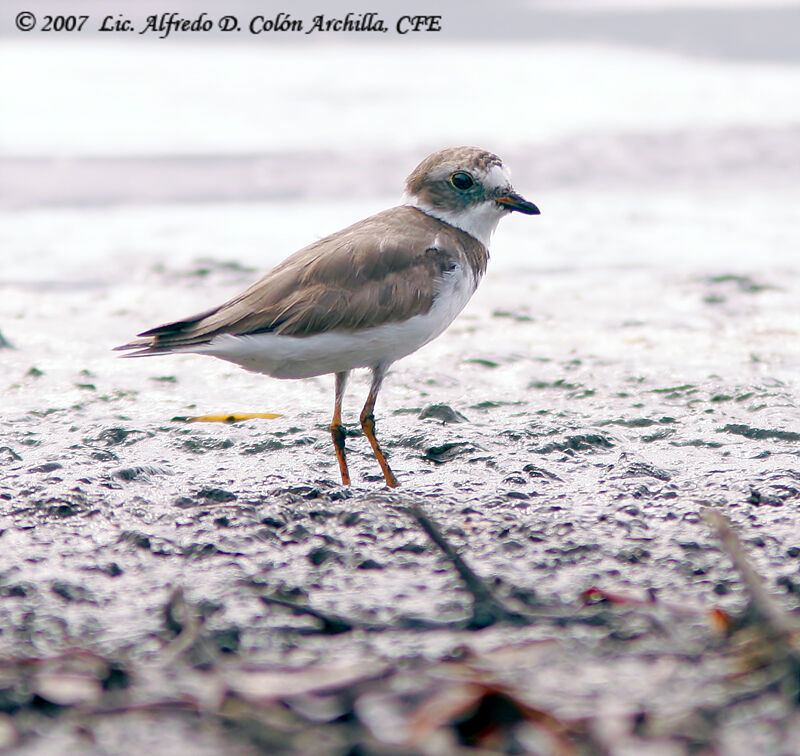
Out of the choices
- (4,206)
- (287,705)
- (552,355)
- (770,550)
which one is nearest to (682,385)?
(552,355)

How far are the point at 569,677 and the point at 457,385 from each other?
3.23 metres

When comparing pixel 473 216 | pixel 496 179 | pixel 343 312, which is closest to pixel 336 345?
pixel 343 312

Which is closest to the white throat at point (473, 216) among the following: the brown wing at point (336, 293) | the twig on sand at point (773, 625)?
the brown wing at point (336, 293)

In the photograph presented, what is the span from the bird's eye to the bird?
0.29 metres

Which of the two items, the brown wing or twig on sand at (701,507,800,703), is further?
the brown wing

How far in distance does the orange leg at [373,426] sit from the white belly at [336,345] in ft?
0.22

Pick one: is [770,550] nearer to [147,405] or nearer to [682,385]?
[682,385]

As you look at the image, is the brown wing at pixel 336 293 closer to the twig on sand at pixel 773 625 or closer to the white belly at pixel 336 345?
the white belly at pixel 336 345

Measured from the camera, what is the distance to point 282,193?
9.67 m

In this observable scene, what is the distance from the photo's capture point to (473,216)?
525cm

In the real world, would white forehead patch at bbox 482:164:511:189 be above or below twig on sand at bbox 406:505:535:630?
above

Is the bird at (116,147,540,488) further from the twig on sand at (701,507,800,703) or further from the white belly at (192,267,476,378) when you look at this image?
the twig on sand at (701,507,800,703)

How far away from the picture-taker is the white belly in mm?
4602

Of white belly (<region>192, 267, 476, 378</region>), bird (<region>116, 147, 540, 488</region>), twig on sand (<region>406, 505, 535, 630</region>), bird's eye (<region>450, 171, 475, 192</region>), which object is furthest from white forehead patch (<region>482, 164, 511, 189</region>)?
twig on sand (<region>406, 505, 535, 630</region>)
